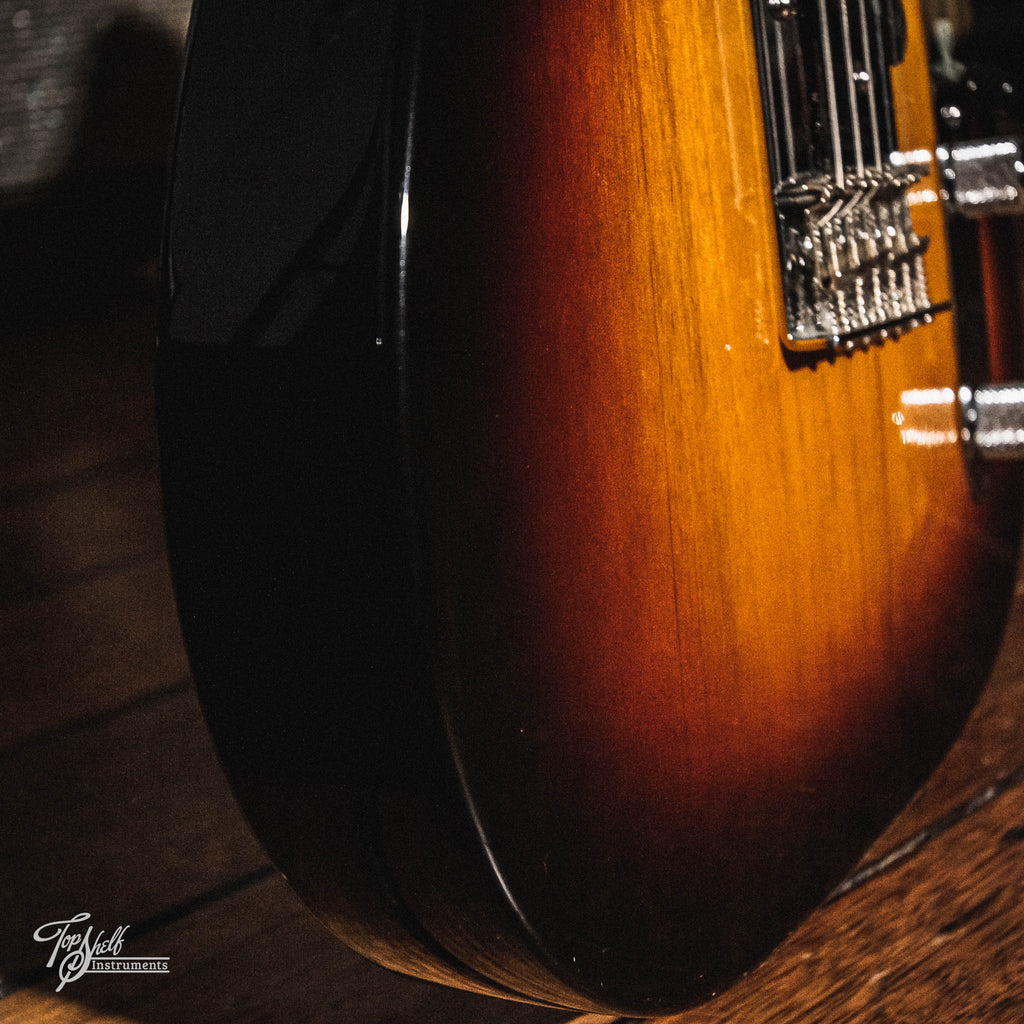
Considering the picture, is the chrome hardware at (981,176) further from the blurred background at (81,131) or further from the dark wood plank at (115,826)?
the blurred background at (81,131)

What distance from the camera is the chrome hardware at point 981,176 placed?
0.61 m

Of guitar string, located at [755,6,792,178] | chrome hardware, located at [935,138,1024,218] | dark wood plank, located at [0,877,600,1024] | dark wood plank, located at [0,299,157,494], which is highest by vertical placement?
guitar string, located at [755,6,792,178]

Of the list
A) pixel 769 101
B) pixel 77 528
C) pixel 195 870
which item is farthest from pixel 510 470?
pixel 77 528

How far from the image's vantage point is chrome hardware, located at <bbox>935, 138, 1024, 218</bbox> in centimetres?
61

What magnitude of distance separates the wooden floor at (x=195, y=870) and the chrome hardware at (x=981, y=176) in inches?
10.5

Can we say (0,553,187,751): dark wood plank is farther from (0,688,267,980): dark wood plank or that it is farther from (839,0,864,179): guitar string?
(839,0,864,179): guitar string

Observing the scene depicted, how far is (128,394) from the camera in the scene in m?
1.10

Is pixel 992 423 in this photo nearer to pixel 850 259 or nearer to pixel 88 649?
pixel 850 259

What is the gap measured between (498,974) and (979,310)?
43 centimetres

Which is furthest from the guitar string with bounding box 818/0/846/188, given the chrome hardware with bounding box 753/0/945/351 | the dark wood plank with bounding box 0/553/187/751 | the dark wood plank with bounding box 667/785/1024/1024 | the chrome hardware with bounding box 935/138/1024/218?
the dark wood plank with bounding box 0/553/187/751

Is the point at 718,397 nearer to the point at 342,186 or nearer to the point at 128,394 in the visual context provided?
the point at 342,186

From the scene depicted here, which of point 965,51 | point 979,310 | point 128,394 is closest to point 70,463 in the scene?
point 128,394

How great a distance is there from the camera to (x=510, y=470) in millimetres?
335

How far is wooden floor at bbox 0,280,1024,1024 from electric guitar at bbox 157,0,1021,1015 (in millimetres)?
62
